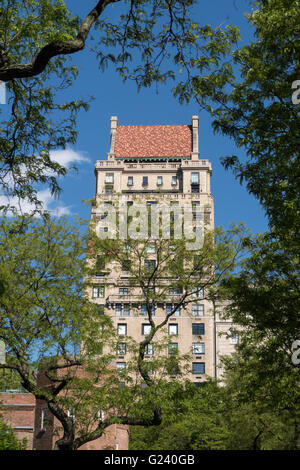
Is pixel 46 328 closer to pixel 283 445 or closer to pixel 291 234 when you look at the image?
pixel 291 234

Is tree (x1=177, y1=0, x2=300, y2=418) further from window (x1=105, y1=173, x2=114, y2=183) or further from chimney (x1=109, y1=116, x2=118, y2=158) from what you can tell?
chimney (x1=109, y1=116, x2=118, y2=158)

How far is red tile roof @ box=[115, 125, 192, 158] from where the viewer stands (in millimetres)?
94938

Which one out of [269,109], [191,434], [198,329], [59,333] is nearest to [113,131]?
[198,329]

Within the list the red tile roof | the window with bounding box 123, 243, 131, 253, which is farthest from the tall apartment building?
the window with bounding box 123, 243, 131, 253

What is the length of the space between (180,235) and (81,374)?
27.9ft

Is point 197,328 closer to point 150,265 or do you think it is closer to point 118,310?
point 118,310

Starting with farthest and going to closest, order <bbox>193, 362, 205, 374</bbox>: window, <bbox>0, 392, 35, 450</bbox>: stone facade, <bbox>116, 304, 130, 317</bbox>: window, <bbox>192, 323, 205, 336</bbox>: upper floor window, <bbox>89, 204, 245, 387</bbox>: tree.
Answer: <bbox>116, 304, 130, 317</bbox>: window, <bbox>192, 323, 205, 336</bbox>: upper floor window, <bbox>193, 362, 205, 374</bbox>: window, <bbox>0, 392, 35, 450</bbox>: stone facade, <bbox>89, 204, 245, 387</bbox>: tree

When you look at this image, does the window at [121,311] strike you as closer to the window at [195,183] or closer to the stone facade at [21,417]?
the window at [195,183]

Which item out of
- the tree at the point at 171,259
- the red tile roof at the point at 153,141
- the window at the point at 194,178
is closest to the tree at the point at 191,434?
the tree at the point at 171,259

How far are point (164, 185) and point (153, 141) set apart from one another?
46.0 feet

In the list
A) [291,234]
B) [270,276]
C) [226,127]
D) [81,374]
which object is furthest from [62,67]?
[81,374]

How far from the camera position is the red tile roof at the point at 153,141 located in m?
94.9

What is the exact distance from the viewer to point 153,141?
327 ft

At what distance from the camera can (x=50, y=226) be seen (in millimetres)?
25766
